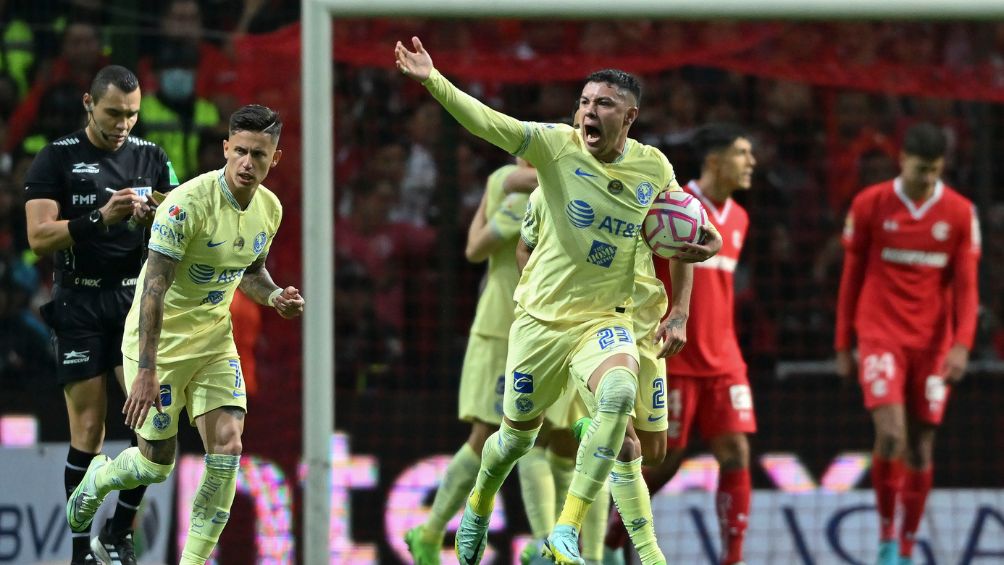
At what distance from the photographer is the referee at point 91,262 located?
23.7 ft

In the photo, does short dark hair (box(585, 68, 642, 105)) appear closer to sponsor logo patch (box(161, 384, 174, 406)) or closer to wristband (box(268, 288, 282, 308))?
wristband (box(268, 288, 282, 308))

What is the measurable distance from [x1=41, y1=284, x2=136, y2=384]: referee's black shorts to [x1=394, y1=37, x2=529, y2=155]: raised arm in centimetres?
193

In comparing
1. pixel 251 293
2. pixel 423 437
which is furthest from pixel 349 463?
pixel 251 293

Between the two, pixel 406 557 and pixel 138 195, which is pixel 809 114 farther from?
pixel 138 195

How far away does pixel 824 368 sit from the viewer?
33.9 feet

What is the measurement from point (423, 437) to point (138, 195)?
9.85 feet

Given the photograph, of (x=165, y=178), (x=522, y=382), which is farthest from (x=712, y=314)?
Answer: (x=165, y=178)

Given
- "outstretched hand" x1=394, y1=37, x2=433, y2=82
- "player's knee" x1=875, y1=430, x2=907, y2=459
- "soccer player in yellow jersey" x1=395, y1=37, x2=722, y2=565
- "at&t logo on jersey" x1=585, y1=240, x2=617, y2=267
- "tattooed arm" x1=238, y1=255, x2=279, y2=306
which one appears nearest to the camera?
"outstretched hand" x1=394, y1=37, x2=433, y2=82

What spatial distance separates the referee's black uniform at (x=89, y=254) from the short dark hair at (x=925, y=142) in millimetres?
3774

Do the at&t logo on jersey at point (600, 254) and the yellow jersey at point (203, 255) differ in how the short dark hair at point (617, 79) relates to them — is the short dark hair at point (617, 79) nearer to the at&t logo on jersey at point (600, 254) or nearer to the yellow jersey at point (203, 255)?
the at&t logo on jersey at point (600, 254)

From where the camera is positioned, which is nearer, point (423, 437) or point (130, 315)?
point (130, 315)

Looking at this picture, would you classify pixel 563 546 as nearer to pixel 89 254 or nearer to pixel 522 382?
pixel 522 382

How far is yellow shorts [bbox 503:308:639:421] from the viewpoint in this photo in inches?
260

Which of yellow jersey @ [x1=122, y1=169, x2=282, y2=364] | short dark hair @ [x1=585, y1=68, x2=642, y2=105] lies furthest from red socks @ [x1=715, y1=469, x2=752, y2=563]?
yellow jersey @ [x1=122, y1=169, x2=282, y2=364]
